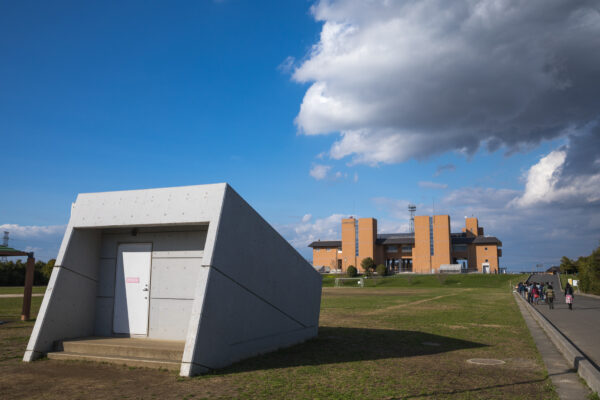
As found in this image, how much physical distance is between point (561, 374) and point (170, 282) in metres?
8.27

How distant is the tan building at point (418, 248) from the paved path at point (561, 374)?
3416 inches

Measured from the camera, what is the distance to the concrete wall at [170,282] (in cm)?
947

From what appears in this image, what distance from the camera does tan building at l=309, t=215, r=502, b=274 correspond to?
99312mm

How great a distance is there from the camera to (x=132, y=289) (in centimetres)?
1005

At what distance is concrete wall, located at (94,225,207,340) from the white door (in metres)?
0.14

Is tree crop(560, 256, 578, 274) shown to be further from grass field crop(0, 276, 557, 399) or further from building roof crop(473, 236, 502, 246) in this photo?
grass field crop(0, 276, 557, 399)

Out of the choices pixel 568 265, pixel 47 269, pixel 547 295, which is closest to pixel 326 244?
pixel 568 265

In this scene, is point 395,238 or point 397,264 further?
point 397,264

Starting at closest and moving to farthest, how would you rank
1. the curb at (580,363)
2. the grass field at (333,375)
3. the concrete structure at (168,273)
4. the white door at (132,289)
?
the grass field at (333,375) → the curb at (580,363) → the concrete structure at (168,273) → the white door at (132,289)

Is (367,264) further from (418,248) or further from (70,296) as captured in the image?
(70,296)

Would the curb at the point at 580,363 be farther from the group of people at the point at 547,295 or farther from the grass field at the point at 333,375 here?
the group of people at the point at 547,295

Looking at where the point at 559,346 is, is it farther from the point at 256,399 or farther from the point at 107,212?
the point at 107,212

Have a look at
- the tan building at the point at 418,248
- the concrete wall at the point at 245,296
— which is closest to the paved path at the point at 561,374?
the concrete wall at the point at 245,296

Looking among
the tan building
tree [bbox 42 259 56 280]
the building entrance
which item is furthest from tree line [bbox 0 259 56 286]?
the building entrance
